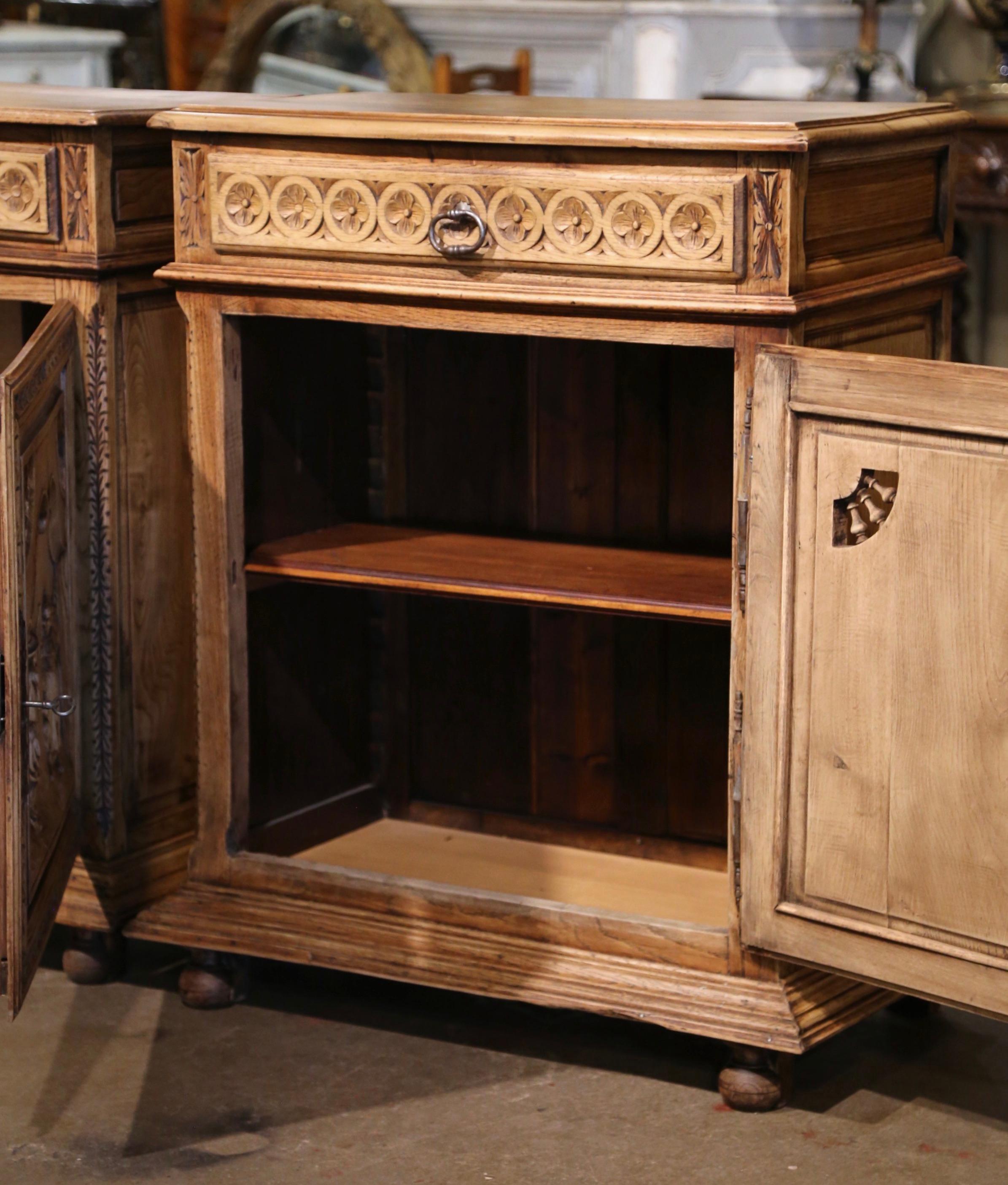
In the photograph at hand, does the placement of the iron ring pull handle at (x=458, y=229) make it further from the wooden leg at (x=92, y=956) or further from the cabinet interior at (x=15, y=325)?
the wooden leg at (x=92, y=956)

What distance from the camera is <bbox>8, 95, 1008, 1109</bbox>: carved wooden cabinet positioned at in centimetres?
190

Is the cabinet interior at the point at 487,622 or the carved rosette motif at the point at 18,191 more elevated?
the carved rosette motif at the point at 18,191

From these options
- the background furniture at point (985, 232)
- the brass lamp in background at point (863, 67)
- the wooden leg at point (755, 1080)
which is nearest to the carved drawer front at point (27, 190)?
the wooden leg at point (755, 1080)

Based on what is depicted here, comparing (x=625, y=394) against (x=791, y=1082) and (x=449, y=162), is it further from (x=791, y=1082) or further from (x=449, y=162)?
(x=791, y=1082)

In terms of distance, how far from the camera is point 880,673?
1908mm

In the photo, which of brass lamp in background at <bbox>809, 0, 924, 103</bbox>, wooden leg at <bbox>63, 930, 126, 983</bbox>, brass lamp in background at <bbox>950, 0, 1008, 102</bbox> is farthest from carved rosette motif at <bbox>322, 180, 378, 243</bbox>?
brass lamp in background at <bbox>809, 0, 924, 103</bbox>

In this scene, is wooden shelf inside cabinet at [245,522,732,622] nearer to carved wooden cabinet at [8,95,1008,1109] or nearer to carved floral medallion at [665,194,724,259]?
carved wooden cabinet at [8,95,1008,1109]

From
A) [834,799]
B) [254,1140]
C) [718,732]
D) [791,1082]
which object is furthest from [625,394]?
[254,1140]

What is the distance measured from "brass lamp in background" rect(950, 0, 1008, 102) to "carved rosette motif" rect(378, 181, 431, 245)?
223 cm

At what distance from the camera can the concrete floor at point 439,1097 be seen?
77.9 inches

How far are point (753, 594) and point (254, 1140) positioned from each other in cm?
85

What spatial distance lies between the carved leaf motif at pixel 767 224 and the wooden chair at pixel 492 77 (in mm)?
4228

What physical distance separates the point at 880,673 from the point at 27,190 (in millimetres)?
1220

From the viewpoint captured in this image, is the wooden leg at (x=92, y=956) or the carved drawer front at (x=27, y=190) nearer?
the carved drawer front at (x=27, y=190)
